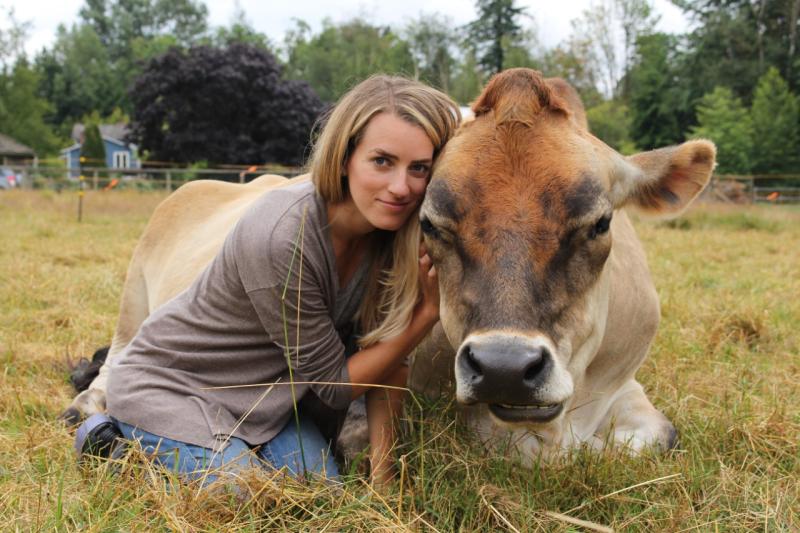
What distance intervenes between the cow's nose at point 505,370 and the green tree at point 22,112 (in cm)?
5828

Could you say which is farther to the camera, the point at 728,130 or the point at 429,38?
the point at 429,38

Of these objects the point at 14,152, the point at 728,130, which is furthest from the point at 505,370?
the point at 14,152

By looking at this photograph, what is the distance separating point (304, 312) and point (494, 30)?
41012 mm

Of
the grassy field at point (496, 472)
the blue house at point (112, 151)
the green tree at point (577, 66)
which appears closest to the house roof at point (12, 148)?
the blue house at point (112, 151)

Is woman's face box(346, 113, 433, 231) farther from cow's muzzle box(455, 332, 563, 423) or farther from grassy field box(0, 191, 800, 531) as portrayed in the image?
grassy field box(0, 191, 800, 531)

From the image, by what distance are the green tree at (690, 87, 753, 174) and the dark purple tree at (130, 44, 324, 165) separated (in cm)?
1896

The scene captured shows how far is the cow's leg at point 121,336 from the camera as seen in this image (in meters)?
3.72

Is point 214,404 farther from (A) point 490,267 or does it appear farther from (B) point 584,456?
(B) point 584,456

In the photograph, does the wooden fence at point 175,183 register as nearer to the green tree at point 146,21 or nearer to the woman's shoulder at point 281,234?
the woman's shoulder at point 281,234

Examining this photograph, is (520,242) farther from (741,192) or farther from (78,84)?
(78,84)

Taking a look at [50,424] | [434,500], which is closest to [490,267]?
[434,500]

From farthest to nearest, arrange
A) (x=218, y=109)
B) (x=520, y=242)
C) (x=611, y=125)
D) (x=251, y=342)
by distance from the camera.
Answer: (x=611, y=125)
(x=218, y=109)
(x=251, y=342)
(x=520, y=242)

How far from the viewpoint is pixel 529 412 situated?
2418mm

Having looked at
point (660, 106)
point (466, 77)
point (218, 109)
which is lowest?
point (218, 109)
